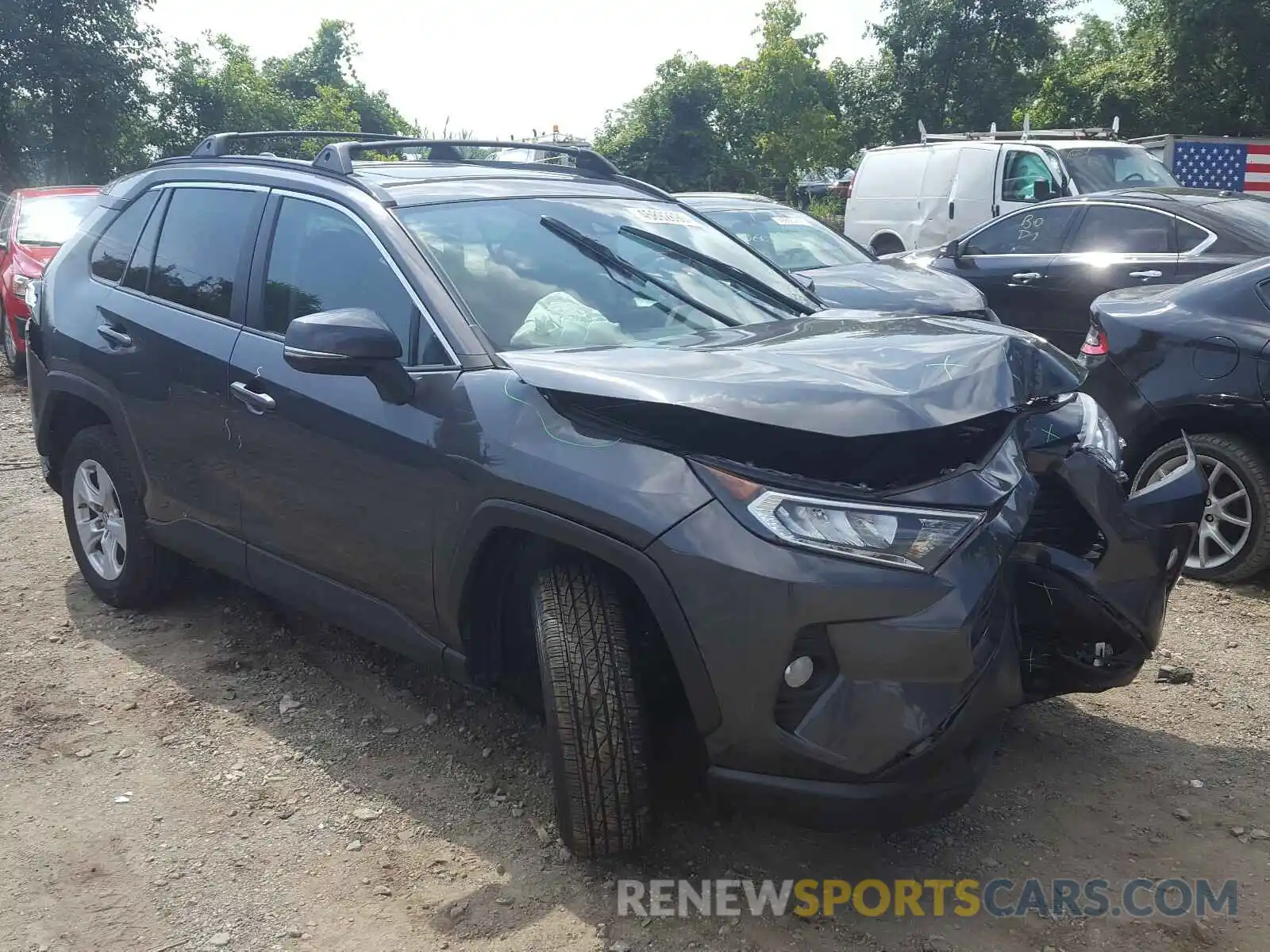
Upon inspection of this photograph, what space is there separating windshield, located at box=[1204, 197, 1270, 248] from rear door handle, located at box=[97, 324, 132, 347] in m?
6.29

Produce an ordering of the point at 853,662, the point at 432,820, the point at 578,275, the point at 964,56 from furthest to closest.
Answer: the point at 964,56 < the point at 578,275 < the point at 432,820 < the point at 853,662

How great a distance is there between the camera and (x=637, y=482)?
2572mm

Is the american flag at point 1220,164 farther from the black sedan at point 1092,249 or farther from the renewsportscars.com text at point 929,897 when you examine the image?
the renewsportscars.com text at point 929,897

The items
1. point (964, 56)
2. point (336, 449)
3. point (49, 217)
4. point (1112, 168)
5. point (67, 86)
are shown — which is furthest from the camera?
point (964, 56)

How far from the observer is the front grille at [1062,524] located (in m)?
2.92

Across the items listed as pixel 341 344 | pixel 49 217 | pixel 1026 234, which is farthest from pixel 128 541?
pixel 49 217

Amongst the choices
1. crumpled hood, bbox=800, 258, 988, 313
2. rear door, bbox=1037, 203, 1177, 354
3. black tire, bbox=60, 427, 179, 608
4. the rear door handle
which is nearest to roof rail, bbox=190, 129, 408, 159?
the rear door handle

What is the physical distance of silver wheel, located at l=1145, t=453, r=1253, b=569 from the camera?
4750 mm

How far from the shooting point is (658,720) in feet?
9.36

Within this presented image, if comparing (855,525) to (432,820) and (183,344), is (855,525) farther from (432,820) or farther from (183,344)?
(183,344)

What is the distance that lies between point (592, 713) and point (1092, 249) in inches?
258

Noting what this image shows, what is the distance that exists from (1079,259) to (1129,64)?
2329 centimetres

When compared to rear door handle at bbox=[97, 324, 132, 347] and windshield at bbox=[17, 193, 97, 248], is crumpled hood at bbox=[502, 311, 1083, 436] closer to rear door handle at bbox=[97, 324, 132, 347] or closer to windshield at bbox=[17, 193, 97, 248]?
rear door handle at bbox=[97, 324, 132, 347]

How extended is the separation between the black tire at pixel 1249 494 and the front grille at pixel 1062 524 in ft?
7.18
